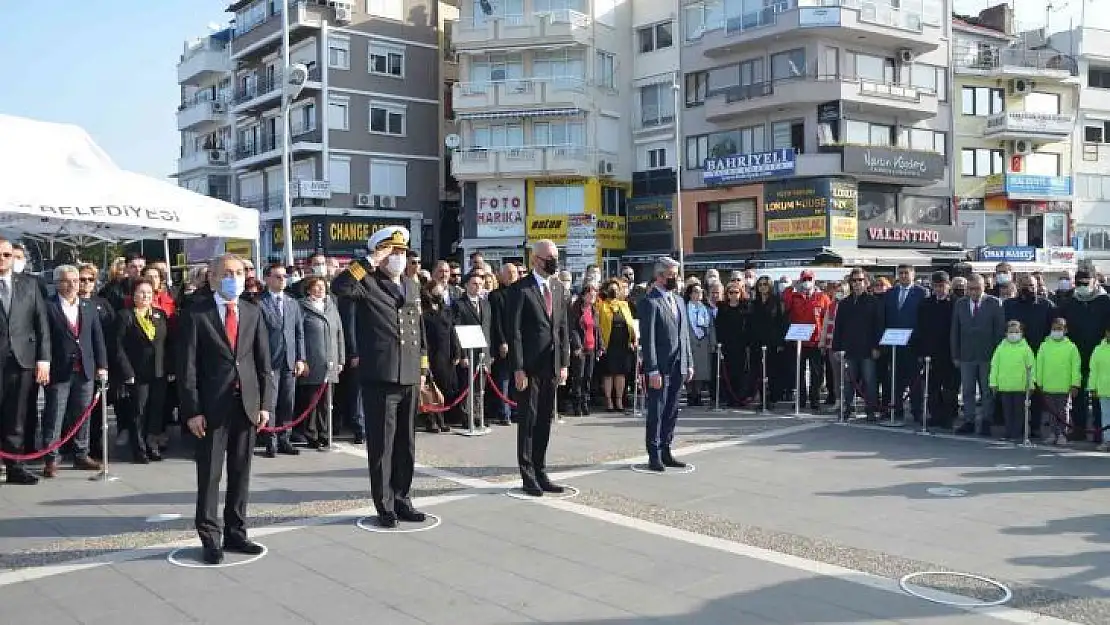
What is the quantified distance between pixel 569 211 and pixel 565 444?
3466 centimetres

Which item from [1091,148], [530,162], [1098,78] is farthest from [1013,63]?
[530,162]

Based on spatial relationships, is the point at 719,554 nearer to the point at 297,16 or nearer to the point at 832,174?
the point at 832,174

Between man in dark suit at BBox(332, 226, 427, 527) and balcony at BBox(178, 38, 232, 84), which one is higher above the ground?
balcony at BBox(178, 38, 232, 84)

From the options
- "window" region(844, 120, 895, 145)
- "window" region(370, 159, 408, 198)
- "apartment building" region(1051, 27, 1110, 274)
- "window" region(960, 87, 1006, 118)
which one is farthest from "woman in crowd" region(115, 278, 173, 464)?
"apartment building" region(1051, 27, 1110, 274)

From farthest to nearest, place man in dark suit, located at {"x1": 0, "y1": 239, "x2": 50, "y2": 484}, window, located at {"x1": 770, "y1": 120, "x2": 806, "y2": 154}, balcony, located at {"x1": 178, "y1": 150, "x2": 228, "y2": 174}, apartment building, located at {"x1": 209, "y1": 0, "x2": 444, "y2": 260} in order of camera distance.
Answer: balcony, located at {"x1": 178, "y1": 150, "x2": 228, "y2": 174} → apartment building, located at {"x1": 209, "y1": 0, "x2": 444, "y2": 260} → window, located at {"x1": 770, "y1": 120, "x2": 806, "y2": 154} → man in dark suit, located at {"x1": 0, "y1": 239, "x2": 50, "y2": 484}

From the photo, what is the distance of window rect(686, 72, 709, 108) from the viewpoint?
146 ft

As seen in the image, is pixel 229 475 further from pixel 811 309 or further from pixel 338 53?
pixel 338 53

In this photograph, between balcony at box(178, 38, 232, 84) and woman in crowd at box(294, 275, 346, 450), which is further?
balcony at box(178, 38, 232, 84)

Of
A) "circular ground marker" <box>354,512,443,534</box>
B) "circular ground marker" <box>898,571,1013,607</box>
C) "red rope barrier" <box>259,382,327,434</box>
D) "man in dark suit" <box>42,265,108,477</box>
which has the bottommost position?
"circular ground marker" <box>898,571,1013,607</box>

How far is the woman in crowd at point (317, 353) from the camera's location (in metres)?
11.3

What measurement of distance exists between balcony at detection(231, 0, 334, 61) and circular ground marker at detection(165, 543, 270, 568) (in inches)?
1720

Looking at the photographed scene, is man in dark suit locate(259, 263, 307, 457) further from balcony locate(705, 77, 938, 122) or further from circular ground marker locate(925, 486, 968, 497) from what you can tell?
balcony locate(705, 77, 938, 122)

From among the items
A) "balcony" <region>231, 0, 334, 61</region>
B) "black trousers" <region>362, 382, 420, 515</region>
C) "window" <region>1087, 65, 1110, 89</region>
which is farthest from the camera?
"window" <region>1087, 65, 1110, 89</region>

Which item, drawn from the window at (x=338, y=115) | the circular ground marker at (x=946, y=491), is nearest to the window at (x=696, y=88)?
the window at (x=338, y=115)
